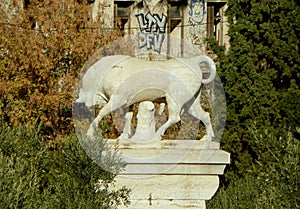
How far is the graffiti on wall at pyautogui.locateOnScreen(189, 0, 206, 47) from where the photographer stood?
21062 mm

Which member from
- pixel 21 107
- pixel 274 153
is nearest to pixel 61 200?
pixel 274 153

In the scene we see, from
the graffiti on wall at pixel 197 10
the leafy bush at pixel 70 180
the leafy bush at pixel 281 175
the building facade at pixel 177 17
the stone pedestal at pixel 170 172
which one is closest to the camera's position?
the leafy bush at pixel 281 175

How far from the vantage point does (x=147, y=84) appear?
7.50 m

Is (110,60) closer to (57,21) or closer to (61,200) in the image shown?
(61,200)

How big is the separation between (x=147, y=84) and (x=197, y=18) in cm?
1401

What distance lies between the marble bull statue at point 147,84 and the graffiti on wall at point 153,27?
1187cm

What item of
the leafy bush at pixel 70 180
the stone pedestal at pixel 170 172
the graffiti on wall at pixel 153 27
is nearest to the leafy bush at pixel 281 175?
the stone pedestal at pixel 170 172

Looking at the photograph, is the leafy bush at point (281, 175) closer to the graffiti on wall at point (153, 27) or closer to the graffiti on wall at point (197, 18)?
the graffiti on wall at point (153, 27)

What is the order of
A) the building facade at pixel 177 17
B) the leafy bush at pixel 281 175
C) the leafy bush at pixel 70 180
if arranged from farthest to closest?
the building facade at pixel 177 17
the leafy bush at pixel 70 180
the leafy bush at pixel 281 175

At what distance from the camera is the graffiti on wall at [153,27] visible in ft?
64.8

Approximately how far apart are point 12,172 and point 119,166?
1151mm

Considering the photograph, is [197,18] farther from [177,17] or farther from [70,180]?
[70,180]

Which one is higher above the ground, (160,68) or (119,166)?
(160,68)

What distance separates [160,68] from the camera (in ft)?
24.7
